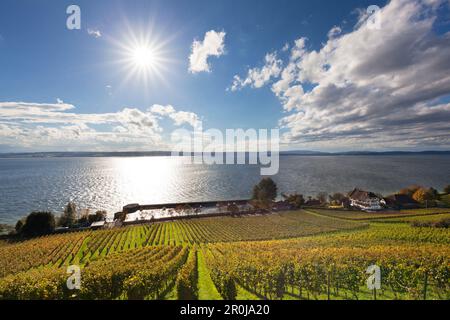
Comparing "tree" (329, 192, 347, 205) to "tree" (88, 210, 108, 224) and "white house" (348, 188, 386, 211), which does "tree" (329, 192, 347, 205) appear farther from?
"tree" (88, 210, 108, 224)

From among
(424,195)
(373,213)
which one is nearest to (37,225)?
(373,213)

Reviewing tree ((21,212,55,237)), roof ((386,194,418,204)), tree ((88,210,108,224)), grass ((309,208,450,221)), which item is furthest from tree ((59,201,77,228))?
roof ((386,194,418,204))

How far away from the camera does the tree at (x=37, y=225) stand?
5209cm

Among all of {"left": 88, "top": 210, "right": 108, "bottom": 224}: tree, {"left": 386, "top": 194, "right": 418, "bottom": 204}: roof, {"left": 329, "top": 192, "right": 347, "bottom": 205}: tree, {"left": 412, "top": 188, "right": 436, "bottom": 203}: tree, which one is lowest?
{"left": 88, "top": 210, "right": 108, "bottom": 224}: tree

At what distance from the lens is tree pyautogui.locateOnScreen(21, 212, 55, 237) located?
171ft

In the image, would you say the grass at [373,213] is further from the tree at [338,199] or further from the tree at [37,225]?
the tree at [37,225]

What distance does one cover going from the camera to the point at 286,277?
14.6 m

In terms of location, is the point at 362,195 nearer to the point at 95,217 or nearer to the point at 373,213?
the point at 373,213

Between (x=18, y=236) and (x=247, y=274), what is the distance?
64.7 m

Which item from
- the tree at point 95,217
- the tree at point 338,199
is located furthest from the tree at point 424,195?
the tree at point 95,217

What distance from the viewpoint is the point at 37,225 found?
2083 inches

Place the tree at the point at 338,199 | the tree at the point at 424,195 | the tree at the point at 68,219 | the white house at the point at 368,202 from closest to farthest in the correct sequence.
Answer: the tree at the point at 68,219, the tree at the point at 424,195, the white house at the point at 368,202, the tree at the point at 338,199
